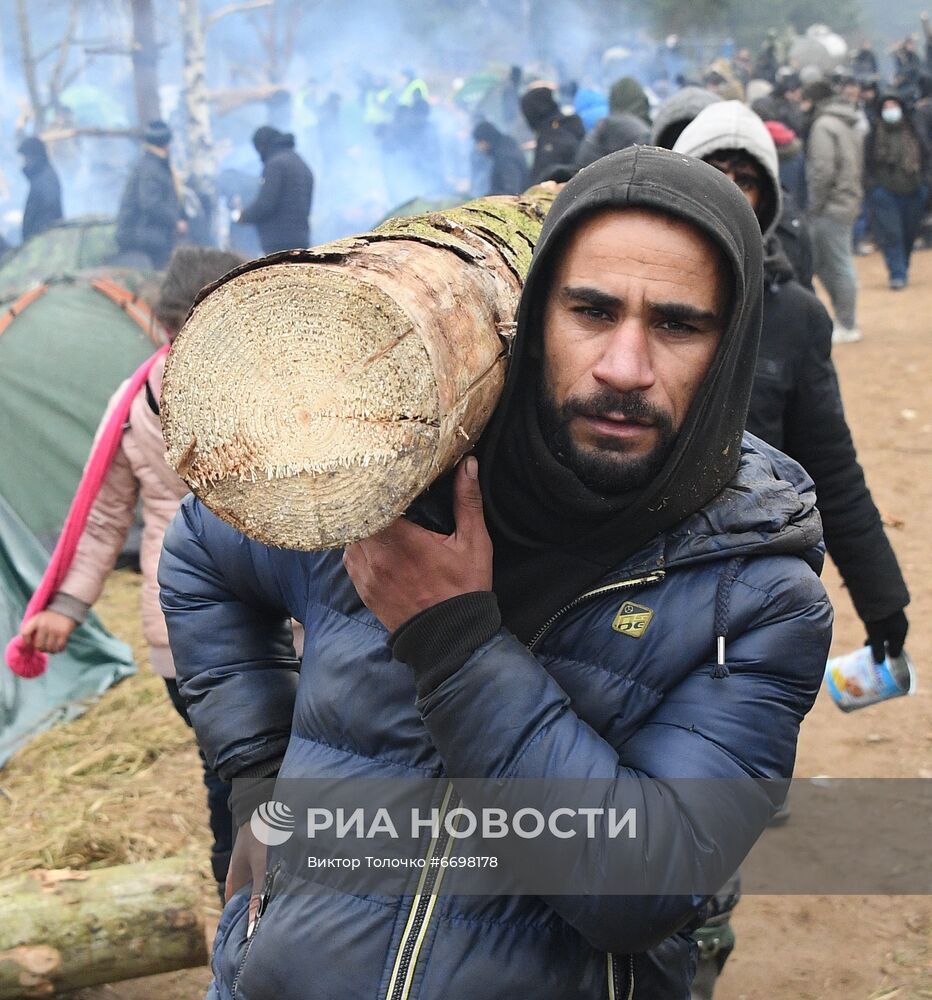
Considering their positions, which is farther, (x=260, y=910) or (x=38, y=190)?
(x=38, y=190)

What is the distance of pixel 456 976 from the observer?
162 cm

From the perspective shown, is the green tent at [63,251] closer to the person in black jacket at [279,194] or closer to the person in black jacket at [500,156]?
the person in black jacket at [279,194]

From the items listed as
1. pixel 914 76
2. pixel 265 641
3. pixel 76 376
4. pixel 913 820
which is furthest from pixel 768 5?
pixel 265 641

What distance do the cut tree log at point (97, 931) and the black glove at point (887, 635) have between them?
2.16 meters

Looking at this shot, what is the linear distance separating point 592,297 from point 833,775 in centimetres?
361

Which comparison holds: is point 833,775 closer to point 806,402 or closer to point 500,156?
point 806,402

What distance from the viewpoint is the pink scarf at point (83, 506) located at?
147 inches

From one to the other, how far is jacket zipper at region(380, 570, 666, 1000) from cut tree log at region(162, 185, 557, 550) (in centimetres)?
30

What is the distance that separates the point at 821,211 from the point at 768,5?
1091 inches

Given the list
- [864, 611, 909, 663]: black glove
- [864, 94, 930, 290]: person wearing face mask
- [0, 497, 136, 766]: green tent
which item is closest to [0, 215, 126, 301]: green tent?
[0, 497, 136, 766]: green tent

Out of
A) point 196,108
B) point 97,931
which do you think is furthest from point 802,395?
point 196,108

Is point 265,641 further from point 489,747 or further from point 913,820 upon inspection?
point 913,820

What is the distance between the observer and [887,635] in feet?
12.0

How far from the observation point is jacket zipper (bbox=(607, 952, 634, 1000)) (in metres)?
1.71
